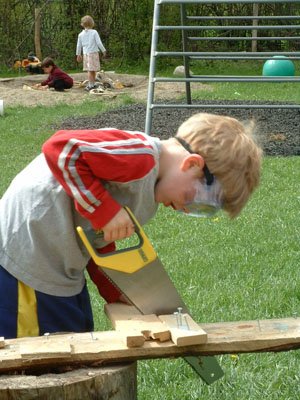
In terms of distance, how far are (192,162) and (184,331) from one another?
0.55m

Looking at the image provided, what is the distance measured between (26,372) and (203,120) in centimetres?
97

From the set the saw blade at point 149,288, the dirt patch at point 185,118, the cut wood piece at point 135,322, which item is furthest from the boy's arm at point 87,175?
the dirt patch at point 185,118

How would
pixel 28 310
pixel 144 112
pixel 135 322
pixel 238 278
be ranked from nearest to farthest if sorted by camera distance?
1. pixel 135 322
2. pixel 28 310
3. pixel 238 278
4. pixel 144 112

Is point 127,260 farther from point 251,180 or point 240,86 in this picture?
point 240,86

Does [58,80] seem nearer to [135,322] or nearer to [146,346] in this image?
[135,322]

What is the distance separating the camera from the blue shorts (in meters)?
2.95

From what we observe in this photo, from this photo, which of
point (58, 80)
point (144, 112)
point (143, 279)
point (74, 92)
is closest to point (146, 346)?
point (143, 279)

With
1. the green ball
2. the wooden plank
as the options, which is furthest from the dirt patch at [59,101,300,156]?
the wooden plank

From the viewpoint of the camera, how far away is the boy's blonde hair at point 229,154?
269 cm

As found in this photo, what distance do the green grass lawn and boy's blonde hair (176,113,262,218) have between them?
Answer: 3.15ft

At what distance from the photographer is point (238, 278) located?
470 cm

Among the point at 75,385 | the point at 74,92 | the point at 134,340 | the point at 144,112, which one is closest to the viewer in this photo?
the point at 75,385

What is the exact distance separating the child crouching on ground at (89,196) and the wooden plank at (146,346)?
377 millimetres

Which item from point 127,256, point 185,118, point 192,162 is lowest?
point 185,118
